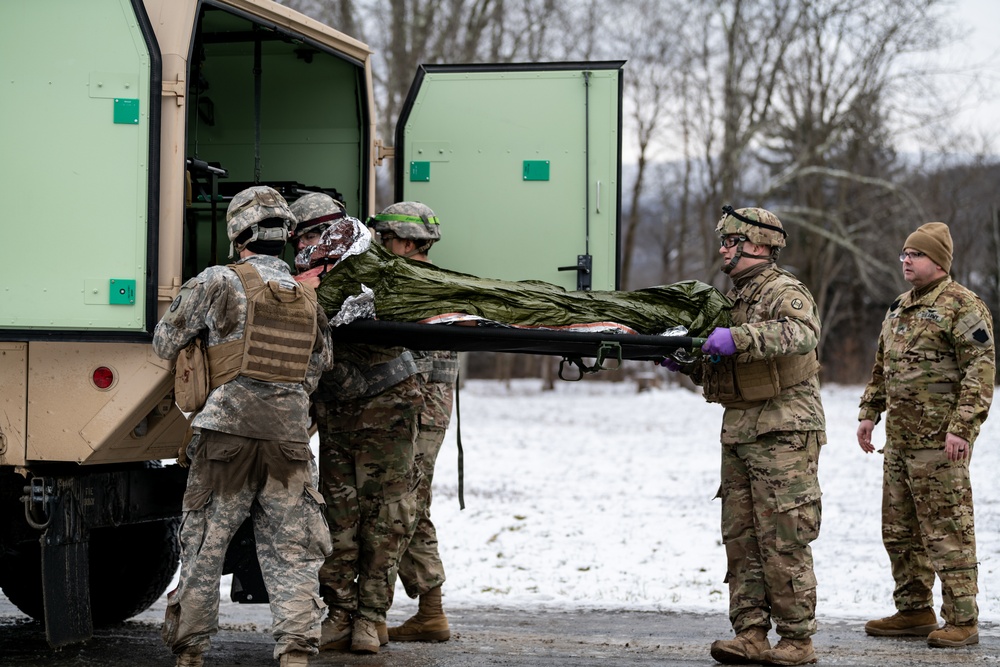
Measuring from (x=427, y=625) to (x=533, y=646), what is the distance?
1.59ft

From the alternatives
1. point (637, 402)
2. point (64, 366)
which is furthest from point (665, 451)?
point (64, 366)

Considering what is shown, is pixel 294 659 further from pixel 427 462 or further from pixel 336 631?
pixel 427 462

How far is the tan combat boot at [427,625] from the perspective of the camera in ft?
16.8

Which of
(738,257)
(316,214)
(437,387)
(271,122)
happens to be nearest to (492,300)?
(316,214)

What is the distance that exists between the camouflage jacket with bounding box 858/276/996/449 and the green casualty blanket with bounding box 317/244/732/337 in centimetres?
132

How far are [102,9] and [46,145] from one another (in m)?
0.52

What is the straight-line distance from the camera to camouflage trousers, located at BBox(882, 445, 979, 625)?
16.8 ft

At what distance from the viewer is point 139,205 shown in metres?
4.04

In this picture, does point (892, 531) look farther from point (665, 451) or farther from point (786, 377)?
point (665, 451)

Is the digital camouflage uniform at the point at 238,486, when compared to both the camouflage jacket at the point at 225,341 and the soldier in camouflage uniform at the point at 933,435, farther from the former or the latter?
the soldier in camouflage uniform at the point at 933,435

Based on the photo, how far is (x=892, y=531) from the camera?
17.9 feet

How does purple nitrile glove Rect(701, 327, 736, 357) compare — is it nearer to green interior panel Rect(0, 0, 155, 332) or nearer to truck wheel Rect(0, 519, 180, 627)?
green interior panel Rect(0, 0, 155, 332)

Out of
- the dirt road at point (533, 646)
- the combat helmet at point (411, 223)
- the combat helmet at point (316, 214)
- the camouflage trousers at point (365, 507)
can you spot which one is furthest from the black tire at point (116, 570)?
the combat helmet at point (411, 223)

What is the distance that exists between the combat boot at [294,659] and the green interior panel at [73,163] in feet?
4.04
